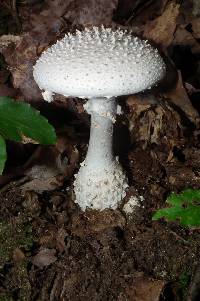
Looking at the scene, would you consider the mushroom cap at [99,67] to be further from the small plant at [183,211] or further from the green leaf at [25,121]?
the small plant at [183,211]

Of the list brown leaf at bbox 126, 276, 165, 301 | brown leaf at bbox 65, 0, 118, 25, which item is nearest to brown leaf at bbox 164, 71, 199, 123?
brown leaf at bbox 65, 0, 118, 25

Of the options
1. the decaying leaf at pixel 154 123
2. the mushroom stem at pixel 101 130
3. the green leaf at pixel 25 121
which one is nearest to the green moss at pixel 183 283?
the mushroom stem at pixel 101 130

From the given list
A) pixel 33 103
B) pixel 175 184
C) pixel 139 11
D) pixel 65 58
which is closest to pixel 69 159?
pixel 33 103

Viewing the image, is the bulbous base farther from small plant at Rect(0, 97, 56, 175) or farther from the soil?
small plant at Rect(0, 97, 56, 175)

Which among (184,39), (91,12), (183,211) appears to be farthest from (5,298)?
(184,39)

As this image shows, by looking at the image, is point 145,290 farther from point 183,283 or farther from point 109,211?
point 109,211

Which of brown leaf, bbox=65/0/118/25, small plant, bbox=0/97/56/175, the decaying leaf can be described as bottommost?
the decaying leaf
